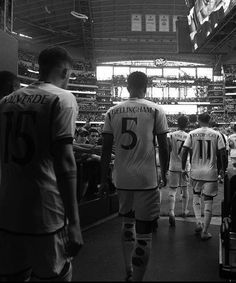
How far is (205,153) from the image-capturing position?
15.0ft

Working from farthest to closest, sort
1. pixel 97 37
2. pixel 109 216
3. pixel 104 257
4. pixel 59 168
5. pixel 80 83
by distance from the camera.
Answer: pixel 80 83 → pixel 97 37 → pixel 109 216 → pixel 104 257 → pixel 59 168

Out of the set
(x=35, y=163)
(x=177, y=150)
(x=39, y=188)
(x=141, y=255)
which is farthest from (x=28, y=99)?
(x=177, y=150)

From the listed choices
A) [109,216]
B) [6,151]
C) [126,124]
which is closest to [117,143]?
[126,124]

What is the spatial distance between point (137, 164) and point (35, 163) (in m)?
1.24

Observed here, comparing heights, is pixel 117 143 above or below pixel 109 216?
above

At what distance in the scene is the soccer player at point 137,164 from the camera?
263 centimetres

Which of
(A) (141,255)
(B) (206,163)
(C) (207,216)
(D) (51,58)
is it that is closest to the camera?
(D) (51,58)

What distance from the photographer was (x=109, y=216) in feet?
19.3

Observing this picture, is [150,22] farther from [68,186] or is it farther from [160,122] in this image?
[68,186]

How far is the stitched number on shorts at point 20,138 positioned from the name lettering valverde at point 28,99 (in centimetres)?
5

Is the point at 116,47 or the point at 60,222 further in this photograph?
the point at 116,47

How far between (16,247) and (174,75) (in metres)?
40.2

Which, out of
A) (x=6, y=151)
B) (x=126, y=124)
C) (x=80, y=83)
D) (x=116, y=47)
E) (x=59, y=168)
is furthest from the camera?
(x=80, y=83)

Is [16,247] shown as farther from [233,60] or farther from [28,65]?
[233,60]
